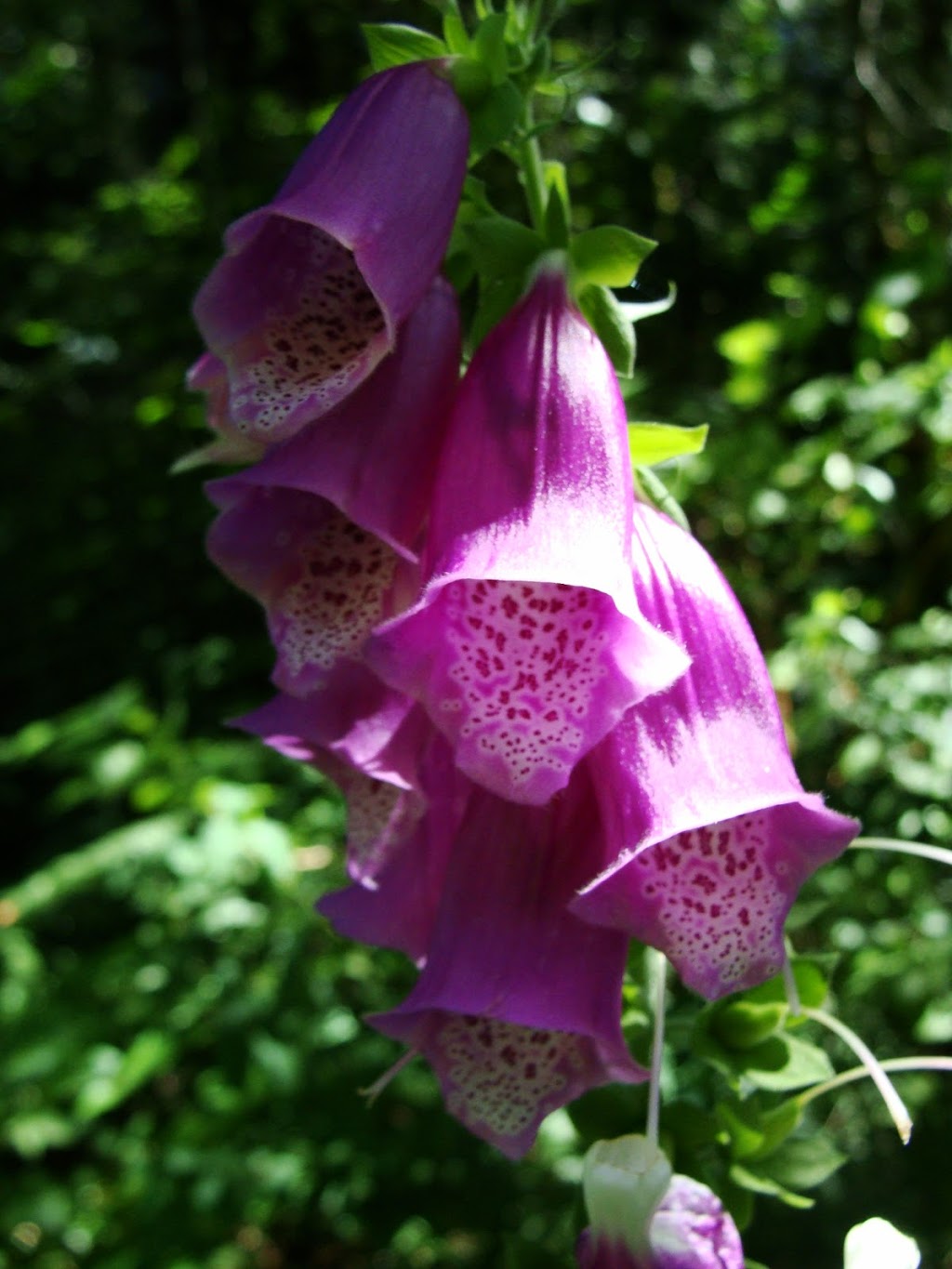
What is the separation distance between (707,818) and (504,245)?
0.81ft

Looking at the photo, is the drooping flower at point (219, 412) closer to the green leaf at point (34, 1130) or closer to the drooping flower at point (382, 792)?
the drooping flower at point (382, 792)

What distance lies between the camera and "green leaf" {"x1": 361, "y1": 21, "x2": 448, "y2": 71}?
19.7 inches

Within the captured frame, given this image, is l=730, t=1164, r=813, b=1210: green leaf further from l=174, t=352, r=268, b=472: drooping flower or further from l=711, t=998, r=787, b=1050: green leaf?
l=174, t=352, r=268, b=472: drooping flower

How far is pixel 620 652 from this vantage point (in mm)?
417

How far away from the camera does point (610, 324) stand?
498 mm

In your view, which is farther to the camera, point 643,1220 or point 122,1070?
point 122,1070

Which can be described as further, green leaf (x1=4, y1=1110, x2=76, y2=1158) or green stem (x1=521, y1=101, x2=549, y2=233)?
green leaf (x1=4, y1=1110, x2=76, y2=1158)

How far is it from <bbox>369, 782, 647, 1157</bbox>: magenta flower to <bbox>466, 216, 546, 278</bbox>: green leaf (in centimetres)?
22

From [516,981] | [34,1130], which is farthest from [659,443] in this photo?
[34,1130]

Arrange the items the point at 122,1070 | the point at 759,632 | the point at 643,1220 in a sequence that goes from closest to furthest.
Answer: the point at 643,1220 → the point at 122,1070 → the point at 759,632

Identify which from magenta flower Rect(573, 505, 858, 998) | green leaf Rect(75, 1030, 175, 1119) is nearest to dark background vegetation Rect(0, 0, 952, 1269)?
green leaf Rect(75, 1030, 175, 1119)

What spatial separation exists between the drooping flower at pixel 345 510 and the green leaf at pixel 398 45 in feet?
0.32

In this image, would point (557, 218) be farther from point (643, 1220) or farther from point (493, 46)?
point (643, 1220)

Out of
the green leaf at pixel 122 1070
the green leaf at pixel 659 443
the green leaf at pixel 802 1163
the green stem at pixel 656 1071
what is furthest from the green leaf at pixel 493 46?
the green leaf at pixel 122 1070
